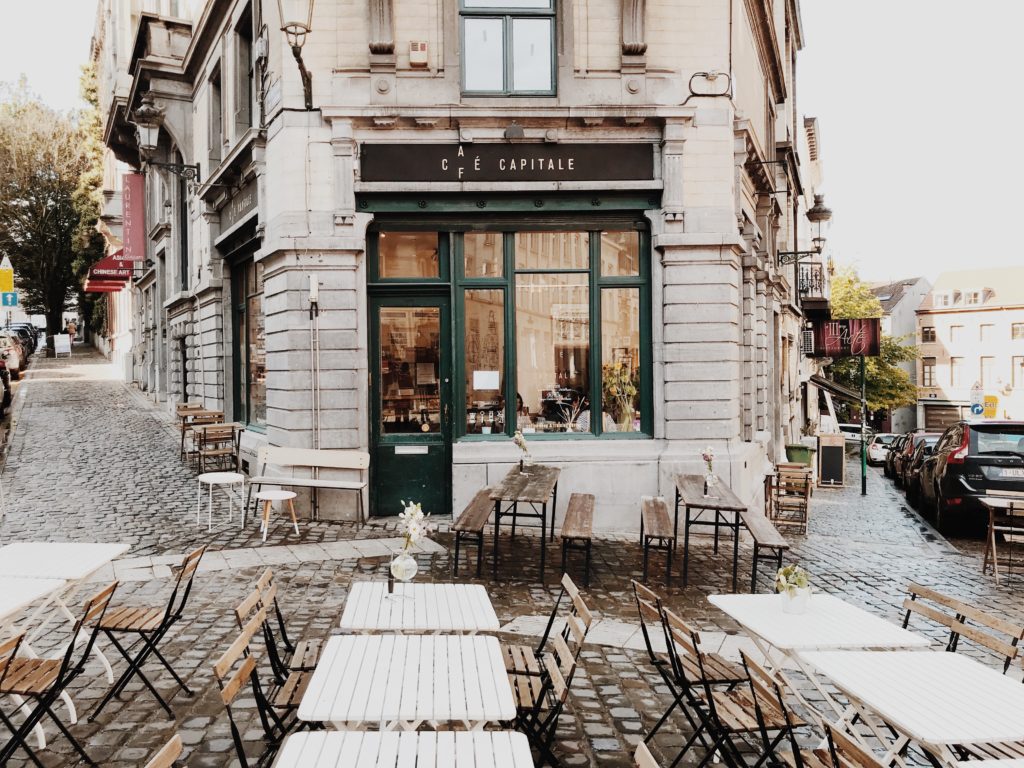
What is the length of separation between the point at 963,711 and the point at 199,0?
796 inches

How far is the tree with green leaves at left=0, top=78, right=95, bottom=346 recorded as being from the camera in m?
44.5

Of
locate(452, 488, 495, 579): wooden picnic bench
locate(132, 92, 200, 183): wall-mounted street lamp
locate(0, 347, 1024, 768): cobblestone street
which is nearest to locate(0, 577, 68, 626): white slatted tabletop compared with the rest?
locate(0, 347, 1024, 768): cobblestone street

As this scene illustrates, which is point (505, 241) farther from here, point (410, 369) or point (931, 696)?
point (931, 696)

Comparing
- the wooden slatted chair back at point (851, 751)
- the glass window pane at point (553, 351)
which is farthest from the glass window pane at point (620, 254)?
the wooden slatted chair back at point (851, 751)

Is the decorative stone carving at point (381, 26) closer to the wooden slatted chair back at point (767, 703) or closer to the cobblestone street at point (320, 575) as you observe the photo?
the cobblestone street at point (320, 575)

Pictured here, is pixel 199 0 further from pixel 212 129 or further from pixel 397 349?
pixel 397 349

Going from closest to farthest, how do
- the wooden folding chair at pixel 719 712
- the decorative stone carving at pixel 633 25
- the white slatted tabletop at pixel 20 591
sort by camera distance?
the wooden folding chair at pixel 719 712 → the white slatted tabletop at pixel 20 591 → the decorative stone carving at pixel 633 25

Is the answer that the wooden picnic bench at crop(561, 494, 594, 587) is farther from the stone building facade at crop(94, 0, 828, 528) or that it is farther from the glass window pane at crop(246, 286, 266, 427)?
the glass window pane at crop(246, 286, 266, 427)

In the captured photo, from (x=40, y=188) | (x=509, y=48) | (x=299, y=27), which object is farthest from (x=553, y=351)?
(x=40, y=188)

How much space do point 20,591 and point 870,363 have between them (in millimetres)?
45961

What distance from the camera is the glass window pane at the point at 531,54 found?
10523mm

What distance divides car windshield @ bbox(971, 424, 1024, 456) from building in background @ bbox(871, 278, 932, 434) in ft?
189

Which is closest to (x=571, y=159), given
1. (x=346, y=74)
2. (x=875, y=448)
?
(x=346, y=74)

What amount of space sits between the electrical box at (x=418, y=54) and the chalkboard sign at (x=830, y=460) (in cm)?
1379
